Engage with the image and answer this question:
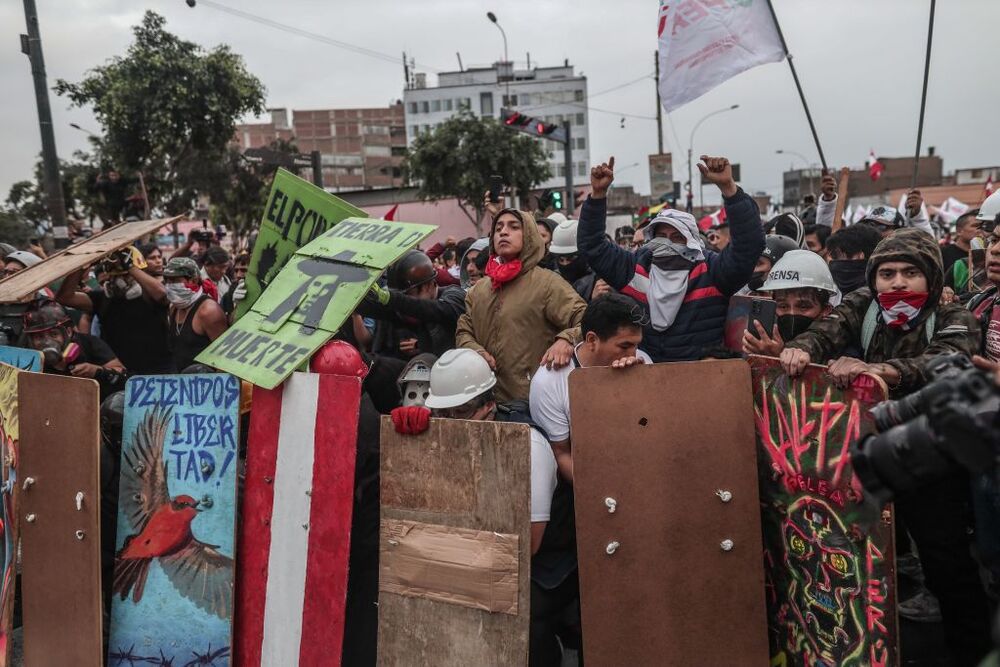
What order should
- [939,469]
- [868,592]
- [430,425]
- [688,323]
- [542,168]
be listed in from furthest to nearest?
[542,168], [688,323], [430,425], [868,592], [939,469]

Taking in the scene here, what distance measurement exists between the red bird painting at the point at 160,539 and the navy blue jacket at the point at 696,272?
2228 millimetres

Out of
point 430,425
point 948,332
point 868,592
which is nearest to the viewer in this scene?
point 868,592

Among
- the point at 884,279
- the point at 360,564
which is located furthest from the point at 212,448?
the point at 884,279

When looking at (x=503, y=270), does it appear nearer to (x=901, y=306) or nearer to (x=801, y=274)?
(x=801, y=274)

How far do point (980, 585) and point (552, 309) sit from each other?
7.01 ft

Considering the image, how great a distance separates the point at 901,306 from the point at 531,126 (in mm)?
12471

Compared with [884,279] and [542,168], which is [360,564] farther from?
[542,168]

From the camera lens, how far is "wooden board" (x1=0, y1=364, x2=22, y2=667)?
11.9 feet

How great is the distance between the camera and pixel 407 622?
2918mm

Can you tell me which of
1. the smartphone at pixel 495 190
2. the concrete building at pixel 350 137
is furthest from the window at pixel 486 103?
the smartphone at pixel 495 190

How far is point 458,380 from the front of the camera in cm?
306

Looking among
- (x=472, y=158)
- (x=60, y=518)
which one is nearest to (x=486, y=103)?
(x=472, y=158)

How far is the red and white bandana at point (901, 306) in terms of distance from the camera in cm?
286

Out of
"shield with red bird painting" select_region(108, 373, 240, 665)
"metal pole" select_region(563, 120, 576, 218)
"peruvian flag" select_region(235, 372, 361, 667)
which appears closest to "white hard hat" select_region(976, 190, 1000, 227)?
"peruvian flag" select_region(235, 372, 361, 667)
